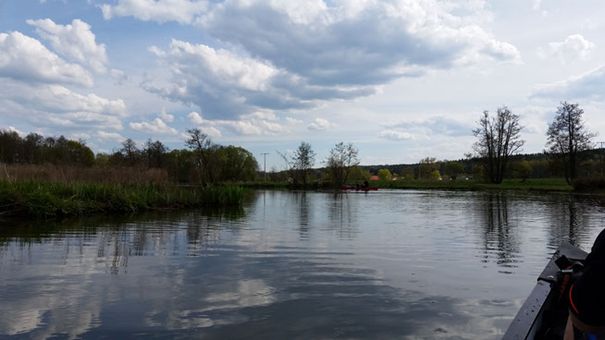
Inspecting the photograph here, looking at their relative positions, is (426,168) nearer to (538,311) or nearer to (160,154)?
(160,154)

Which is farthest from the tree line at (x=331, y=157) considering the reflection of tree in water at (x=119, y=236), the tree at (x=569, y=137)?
the reflection of tree in water at (x=119, y=236)

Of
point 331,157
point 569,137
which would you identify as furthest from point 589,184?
point 331,157

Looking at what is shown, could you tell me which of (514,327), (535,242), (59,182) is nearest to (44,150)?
(59,182)

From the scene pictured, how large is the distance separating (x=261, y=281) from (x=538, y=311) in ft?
14.9

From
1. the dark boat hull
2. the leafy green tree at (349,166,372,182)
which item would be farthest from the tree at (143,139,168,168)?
the dark boat hull

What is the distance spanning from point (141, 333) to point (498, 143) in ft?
221

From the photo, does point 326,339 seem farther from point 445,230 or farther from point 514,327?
point 445,230

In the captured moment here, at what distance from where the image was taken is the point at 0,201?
50.8 ft

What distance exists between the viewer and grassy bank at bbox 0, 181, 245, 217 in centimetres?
1580

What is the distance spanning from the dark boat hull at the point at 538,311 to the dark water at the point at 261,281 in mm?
1004

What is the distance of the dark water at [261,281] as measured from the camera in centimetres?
533

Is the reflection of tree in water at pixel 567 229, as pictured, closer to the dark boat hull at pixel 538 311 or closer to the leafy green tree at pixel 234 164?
the dark boat hull at pixel 538 311

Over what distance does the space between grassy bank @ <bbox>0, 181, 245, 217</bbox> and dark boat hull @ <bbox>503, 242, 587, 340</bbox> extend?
52.3 feet

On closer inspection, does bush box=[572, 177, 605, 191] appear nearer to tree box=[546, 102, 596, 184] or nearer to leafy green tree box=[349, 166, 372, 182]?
tree box=[546, 102, 596, 184]
